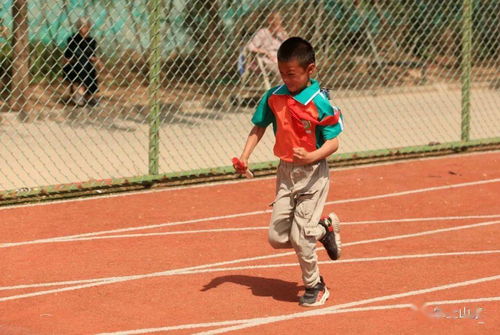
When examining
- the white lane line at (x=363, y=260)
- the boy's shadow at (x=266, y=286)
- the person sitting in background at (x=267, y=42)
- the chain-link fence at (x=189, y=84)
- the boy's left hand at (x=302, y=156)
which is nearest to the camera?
the boy's left hand at (x=302, y=156)

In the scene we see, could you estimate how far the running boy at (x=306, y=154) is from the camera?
6.97 meters

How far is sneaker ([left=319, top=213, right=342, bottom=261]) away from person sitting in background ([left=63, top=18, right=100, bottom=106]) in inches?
383

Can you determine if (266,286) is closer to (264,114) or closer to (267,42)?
(264,114)

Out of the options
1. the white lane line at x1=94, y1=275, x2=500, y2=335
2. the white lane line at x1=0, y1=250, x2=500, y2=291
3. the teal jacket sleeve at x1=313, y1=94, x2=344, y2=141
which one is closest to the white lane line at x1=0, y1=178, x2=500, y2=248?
the white lane line at x1=0, y1=250, x2=500, y2=291

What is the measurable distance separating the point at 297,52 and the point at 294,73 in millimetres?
145

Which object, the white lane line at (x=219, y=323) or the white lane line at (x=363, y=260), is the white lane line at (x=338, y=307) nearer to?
the white lane line at (x=219, y=323)

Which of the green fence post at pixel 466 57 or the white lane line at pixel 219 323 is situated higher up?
the green fence post at pixel 466 57

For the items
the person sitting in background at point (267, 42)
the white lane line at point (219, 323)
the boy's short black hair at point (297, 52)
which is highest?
the person sitting in background at point (267, 42)

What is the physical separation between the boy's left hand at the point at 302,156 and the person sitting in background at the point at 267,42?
10.0m

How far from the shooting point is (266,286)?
7680mm

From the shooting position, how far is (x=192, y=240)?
916 cm

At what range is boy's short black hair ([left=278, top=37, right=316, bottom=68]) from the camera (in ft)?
22.5

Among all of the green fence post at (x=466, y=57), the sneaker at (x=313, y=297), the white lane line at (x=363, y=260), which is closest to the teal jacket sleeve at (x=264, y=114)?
the sneaker at (x=313, y=297)

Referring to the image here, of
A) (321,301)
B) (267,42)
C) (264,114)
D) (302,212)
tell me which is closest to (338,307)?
(321,301)
